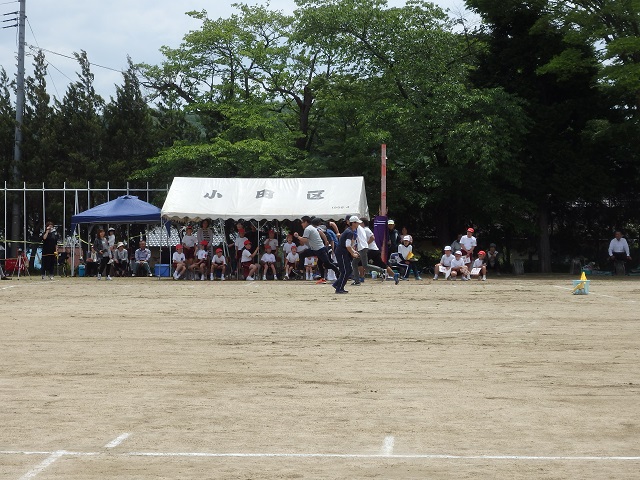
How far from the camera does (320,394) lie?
Result: 10.4 metres

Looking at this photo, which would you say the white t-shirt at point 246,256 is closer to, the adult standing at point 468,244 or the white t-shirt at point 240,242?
the white t-shirt at point 240,242

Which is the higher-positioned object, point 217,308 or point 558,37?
point 558,37

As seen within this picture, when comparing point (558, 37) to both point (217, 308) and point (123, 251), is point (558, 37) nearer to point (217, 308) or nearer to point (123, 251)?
point (123, 251)

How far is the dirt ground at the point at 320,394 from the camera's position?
744 cm

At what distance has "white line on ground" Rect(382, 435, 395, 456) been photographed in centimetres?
774

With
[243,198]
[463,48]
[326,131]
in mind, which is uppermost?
[463,48]

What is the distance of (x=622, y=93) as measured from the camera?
1672 inches

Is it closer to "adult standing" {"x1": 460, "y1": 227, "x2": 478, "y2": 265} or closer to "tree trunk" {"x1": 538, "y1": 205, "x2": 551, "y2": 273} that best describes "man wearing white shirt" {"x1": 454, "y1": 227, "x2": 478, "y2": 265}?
"adult standing" {"x1": 460, "y1": 227, "x2": 478, "y2": 265}

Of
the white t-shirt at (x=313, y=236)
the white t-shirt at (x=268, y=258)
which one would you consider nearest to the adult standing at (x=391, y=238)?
the white t-shirt at (x=268, y=258)

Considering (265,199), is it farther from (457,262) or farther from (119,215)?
(457,262)

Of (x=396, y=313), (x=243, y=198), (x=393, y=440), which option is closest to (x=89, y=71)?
(x=243, y=198)

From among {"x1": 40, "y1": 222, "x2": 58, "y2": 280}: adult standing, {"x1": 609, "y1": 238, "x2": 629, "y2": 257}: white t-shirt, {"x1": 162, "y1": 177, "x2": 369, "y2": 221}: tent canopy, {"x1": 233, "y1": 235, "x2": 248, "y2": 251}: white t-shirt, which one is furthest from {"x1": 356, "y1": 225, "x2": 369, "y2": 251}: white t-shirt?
{"x1": 609, "y1": 238, "x2": 629, "y2": 257}: white t-shirt

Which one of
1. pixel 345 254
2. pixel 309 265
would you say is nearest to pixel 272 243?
pixel 309 265

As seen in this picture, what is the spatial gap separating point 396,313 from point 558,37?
87.0ft
